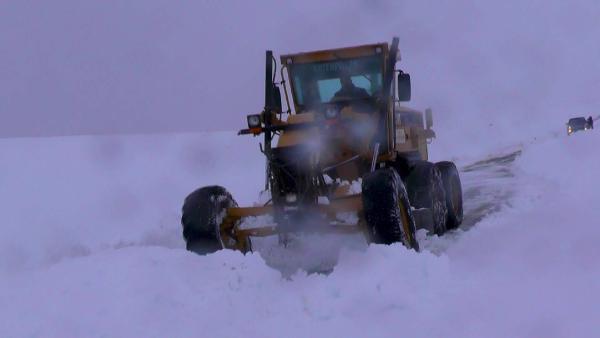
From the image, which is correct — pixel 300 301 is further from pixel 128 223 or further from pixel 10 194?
pixel 10 194

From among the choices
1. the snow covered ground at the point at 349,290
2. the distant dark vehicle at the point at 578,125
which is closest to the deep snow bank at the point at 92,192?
the snow covered ground at the point at 349,290

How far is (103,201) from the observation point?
14.1m

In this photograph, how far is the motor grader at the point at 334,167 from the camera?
650cm

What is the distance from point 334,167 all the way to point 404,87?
1372 mm

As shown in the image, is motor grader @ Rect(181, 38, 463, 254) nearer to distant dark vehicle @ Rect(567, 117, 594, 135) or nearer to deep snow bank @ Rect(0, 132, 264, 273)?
deep snow bank @ Rect(0, 132, 264, 273)

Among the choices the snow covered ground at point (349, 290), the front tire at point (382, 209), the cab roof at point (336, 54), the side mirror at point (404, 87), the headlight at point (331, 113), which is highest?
the cab roof at point (336, 54)

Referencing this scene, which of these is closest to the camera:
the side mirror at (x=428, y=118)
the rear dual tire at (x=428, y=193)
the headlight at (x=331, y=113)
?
the headlight at (x=331, y=113)

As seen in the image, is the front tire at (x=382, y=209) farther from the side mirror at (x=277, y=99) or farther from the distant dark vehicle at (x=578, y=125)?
the distant dark vehicle at (x=578, y=125)

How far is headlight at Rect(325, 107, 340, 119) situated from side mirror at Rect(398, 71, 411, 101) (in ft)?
3.79

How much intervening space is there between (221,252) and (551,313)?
2944 mm

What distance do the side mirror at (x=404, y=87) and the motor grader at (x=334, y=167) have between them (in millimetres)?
11

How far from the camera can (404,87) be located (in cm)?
781

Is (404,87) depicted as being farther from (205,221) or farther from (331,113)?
(205,221)

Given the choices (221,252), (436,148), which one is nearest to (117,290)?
(221,252)
